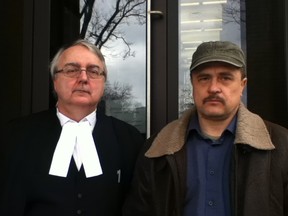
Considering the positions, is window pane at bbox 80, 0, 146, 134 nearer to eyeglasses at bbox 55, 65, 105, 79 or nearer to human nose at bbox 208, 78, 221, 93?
eyeglasses at bbox 55, 65, 105, 79

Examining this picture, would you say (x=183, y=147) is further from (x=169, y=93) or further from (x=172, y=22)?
(x=172, y=22)

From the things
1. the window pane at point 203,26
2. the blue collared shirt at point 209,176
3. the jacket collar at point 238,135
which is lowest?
the blue collared shirt at point 209,176

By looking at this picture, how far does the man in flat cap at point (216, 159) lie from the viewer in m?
1.97

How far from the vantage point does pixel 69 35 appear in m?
3.73

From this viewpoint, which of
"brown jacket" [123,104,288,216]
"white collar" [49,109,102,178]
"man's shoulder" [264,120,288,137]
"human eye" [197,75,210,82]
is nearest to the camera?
"brown jacket" [123,104,288,216]

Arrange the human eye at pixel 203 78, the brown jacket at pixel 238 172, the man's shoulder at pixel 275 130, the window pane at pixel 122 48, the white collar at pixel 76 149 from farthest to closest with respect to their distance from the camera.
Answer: the window pane at pixel 122 48 < the white collar at pixel 76 149 < the human eye at pixel 203 78 < the man's shoulder at pixel 275 130 < the brown jacket at pixel 238 172

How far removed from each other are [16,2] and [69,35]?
529 mm

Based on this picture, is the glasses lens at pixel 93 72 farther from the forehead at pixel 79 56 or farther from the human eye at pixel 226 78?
the human eye at pixel 226 78

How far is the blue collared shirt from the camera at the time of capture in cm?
204

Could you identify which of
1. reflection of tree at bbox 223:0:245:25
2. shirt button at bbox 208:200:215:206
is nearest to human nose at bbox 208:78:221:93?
shirt button at bbox 208:200:215:206

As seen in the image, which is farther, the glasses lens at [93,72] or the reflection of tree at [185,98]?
the reflection of tree at [185,98]

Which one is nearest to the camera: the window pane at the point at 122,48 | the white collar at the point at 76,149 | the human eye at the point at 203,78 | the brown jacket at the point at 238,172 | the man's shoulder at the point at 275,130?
the brown jacket at the point at 238,172

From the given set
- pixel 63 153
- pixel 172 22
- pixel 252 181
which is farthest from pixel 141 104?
pixel 252 181

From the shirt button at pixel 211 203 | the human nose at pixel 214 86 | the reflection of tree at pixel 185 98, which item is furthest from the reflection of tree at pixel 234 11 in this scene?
the shirt button at pixel 211 203
